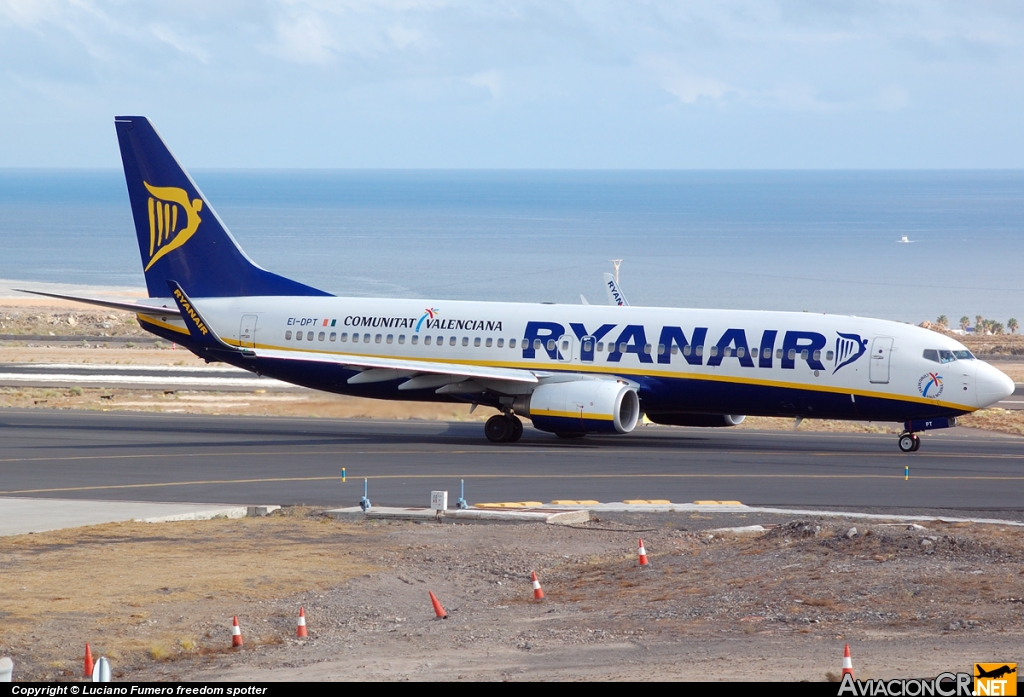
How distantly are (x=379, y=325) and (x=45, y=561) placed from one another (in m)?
22.3

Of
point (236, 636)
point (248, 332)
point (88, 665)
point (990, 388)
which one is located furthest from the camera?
point (248, 332)

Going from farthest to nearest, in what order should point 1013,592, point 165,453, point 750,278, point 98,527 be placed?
point 750,278 < point 165,453 < point 98,527 < point 1013,592

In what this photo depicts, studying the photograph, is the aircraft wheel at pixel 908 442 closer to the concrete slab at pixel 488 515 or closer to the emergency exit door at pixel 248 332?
the concrete slab at pixel 488 515

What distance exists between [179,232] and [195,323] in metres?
6.66

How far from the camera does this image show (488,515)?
26250 mm

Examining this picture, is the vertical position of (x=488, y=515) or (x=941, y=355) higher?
(x=941, y=355)

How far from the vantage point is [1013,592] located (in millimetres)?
18250

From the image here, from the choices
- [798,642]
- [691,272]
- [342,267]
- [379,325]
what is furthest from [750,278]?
[798,642]

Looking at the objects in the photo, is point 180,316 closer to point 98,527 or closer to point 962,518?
point 98,527

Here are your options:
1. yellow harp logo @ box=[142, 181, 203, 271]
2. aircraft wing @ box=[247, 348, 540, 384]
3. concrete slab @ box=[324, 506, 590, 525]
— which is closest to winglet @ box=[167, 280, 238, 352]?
aircraft wing @ box=[247, 348, 540, 384]

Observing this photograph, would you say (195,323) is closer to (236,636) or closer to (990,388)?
(990,388)

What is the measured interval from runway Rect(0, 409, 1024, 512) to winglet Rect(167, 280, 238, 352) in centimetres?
300

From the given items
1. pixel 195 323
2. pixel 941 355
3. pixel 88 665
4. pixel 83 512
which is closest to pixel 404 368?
pixel 195 323

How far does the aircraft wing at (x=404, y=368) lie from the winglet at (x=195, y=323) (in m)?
1.26
